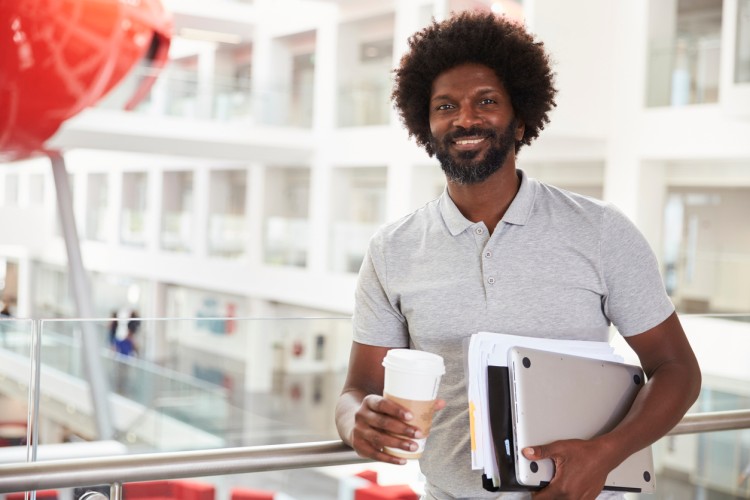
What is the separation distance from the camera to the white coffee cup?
1.41 metres

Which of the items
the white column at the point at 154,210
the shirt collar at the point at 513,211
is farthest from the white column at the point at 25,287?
the shirt collar at the point at 513,211

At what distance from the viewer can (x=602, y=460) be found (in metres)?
1.52

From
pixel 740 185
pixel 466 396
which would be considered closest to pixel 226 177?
pixel 740 185

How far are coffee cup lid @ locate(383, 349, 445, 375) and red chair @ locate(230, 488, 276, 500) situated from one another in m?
0.96

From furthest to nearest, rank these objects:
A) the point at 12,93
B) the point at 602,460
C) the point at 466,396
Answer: the point at 12,93 → the point at 466,396 → the point at 602,460

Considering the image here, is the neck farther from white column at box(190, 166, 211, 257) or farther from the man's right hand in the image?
white column at box(190, 166, 211, 257)

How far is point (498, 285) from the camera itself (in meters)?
1.68

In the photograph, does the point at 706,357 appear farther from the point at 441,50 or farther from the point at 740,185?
the point at 740,185

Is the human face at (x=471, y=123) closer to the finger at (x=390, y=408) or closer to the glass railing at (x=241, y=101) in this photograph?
the finger at (x=390, y=408)

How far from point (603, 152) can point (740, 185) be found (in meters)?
1.80

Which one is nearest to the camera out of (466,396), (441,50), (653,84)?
(466,396)

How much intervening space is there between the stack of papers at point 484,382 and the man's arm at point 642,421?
0.09 m

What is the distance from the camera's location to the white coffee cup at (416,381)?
1409 mm

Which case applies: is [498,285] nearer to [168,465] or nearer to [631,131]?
[168,465]
